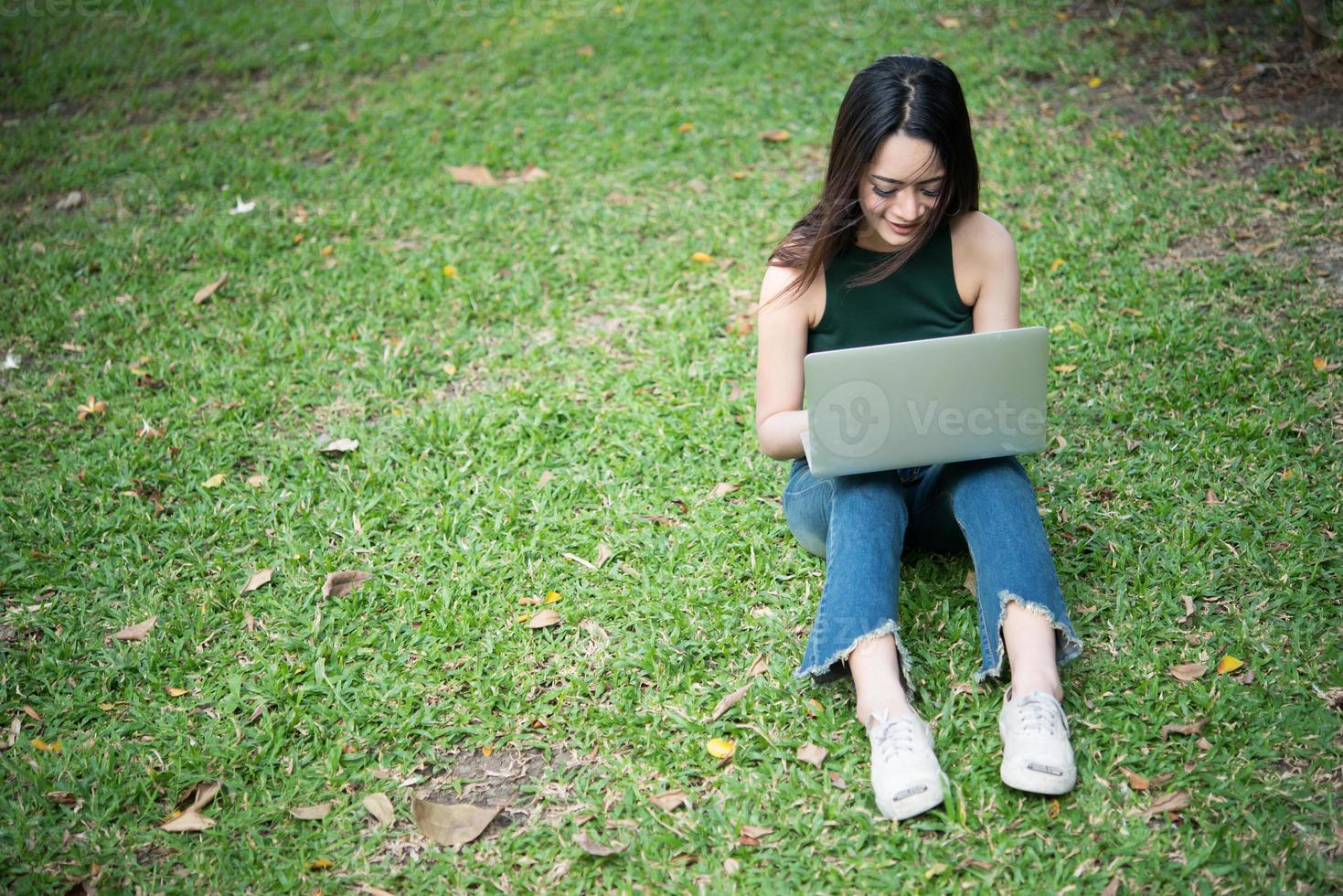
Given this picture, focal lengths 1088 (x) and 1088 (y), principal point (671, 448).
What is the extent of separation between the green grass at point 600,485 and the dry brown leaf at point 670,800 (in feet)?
0.10

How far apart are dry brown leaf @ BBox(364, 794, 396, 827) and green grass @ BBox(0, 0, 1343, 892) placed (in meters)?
0.03

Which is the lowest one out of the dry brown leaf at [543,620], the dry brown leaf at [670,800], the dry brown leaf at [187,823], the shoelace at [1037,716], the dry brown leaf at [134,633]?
the dry brown leaf at [187,823]

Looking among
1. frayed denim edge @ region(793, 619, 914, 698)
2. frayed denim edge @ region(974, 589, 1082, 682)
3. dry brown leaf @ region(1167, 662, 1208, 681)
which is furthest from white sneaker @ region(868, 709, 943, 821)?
dry brown leaf @ region(1167, 662, 1208, 681)

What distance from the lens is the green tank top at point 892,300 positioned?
270 centimetres

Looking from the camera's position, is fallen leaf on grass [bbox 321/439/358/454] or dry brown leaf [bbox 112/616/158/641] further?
fallen leaf on grass [bbox 321/439/358/454]

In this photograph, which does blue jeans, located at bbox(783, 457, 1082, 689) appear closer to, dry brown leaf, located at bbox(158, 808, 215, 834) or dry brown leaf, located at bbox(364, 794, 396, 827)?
dry brown leaf, located at bbox(364, 794, 396, 827)

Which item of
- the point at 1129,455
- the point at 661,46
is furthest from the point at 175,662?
the point at 661,46

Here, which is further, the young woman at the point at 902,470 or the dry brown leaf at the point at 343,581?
the dry brown leaf at the point at 343,581

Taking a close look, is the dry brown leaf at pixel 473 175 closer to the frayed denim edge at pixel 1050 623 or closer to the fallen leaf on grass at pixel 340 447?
the fallen leaf on grass at pixel 340 447

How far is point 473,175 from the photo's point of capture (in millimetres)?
5363

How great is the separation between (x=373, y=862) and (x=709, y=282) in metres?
2.72

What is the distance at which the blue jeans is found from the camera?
241 centimetres

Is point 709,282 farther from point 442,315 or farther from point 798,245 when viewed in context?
point 798,245

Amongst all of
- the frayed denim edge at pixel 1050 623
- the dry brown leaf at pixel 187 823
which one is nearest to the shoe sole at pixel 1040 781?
the frayed denim edge at pixel 1050 623
